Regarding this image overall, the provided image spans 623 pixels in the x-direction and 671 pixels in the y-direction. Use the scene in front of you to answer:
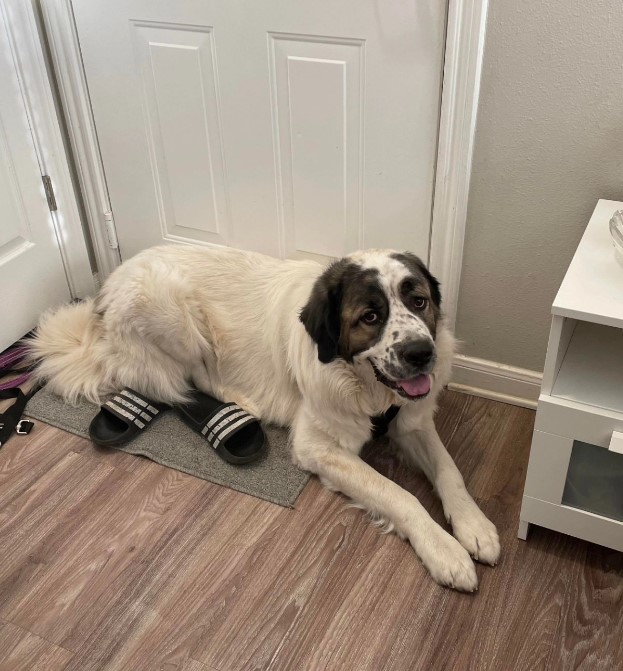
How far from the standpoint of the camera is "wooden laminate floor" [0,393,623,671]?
150 cm

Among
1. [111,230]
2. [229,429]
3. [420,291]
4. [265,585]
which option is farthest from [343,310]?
[111,230]

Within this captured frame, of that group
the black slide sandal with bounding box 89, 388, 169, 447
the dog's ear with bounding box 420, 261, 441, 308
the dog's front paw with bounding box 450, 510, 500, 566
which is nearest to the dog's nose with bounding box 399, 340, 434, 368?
the dog's ear with bounding box 420, 261, 441, 308

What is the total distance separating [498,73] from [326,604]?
1390mm

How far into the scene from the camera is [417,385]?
169cm

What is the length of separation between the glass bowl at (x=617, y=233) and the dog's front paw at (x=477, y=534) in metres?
0.71

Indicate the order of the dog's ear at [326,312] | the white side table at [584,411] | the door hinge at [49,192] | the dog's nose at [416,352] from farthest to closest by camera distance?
the door hinge at [49,192]
the dog's ear at [326,312]
the dog's nose at [416,352]
the white side table at [584,411]

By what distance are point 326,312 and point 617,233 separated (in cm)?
69

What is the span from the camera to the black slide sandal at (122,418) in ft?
6.84

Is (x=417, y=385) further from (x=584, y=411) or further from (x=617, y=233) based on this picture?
(x=617, y=233)

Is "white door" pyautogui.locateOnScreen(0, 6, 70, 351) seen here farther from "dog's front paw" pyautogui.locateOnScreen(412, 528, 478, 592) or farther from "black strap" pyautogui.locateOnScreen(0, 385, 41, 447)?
"dog's front paw" pyautogui.locateOnScreen(412, 528, 478, 592)

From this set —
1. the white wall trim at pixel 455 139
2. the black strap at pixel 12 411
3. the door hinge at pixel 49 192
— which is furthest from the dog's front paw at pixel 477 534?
the door hinge at pixel 49 192

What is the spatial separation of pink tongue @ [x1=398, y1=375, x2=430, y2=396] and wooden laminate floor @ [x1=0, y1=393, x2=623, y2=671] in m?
0.35

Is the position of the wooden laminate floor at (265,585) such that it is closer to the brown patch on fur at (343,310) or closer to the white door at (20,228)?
the brown patch on fur at (343,310)

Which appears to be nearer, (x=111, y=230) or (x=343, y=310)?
(x=343, y=310)
